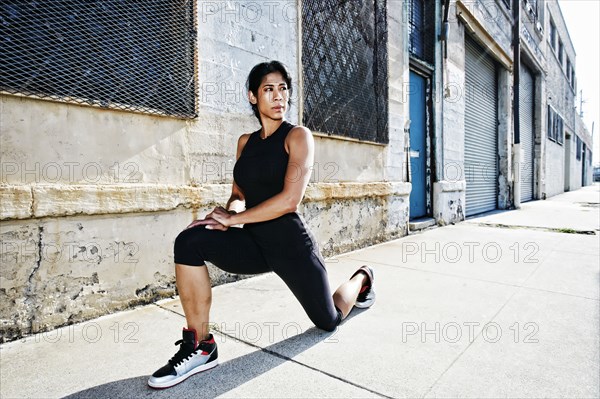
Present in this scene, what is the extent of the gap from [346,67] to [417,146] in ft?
8.70

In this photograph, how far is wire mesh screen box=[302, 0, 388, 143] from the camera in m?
4.43

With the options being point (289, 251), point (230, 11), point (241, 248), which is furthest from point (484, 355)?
point (230, 11)

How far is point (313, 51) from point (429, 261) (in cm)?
296

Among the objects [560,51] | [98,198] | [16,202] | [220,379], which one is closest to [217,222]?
[220,379]

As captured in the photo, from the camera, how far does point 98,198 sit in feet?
8.46

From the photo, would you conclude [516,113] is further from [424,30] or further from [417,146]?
[417,146]

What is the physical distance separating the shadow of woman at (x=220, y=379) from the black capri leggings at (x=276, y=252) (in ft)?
1.04

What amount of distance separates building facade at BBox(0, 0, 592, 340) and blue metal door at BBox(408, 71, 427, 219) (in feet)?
0.84

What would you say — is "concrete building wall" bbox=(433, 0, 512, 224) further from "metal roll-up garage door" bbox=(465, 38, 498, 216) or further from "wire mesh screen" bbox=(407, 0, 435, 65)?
"metal roll-up garage door" bbox=(465, 38, 498, 216)

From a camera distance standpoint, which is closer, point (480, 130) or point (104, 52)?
point (104, 52)

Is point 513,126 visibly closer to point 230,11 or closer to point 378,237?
point 378,237

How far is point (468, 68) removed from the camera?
8922 mm

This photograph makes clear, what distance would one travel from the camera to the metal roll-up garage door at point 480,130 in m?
8.94

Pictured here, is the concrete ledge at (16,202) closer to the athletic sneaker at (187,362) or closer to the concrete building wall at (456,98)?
the athletic sneaker at (187,362)
